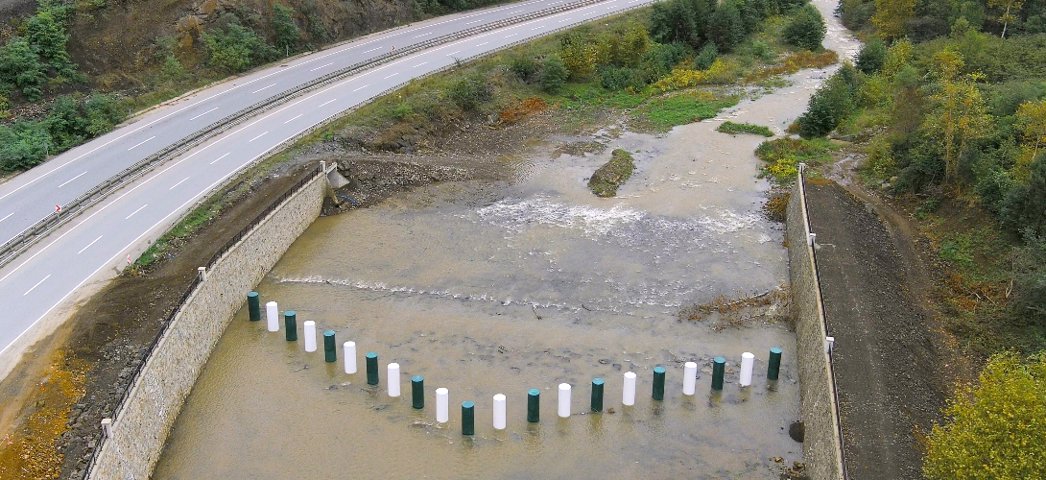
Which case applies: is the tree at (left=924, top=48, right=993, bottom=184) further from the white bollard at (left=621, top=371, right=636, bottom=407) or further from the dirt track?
the white bollard at (left=621, top=371, right=636, bottom=407)

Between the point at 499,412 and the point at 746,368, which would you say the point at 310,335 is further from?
the point at 746,368

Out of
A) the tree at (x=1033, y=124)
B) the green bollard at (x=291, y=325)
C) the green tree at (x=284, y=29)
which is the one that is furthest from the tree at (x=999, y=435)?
the green tree at (x=284, y=29)

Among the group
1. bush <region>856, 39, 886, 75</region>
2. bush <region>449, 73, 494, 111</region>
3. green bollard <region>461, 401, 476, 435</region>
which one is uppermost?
bush <region>856, 39, 886, 75</region>

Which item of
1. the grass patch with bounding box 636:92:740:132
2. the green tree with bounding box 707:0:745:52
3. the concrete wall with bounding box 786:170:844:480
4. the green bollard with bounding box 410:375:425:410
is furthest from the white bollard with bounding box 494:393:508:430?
the green tree with bounding box 707:0:745:52

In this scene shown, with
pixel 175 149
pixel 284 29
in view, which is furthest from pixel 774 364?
pixel 284 29

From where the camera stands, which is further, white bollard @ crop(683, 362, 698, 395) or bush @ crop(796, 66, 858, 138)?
bush @ crop(796, 66, 858, 138)

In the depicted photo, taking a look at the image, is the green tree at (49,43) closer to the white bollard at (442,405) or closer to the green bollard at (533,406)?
the white bollard at (442,405)
